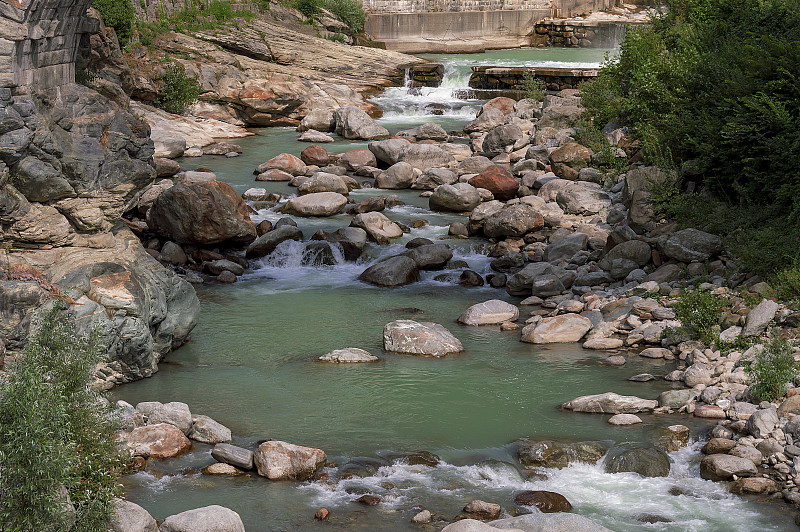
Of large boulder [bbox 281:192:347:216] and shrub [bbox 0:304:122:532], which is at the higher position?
shrub [bbox 0:304:122:532]

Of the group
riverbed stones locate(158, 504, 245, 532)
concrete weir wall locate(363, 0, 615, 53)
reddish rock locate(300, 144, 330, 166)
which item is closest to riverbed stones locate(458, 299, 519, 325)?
riverbed stones locate(158, 504, 245, 532)

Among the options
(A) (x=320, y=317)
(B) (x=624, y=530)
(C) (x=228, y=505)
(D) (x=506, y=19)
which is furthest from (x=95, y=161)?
(D) (x=506, y=19)

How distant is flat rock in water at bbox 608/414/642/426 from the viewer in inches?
365

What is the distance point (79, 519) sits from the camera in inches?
229

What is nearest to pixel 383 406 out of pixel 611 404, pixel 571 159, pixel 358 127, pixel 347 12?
pixel 611 404

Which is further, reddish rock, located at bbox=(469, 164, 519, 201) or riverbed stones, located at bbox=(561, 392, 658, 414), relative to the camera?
reddish rock, located at bbox=(469, 164, 519, 201)

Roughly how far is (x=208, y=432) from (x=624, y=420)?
4.44 meters

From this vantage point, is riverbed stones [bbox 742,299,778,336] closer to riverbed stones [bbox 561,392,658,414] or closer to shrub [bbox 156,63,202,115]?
riverbed stones [bbox 561,392,658,414]

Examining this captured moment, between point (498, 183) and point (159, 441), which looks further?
point (498, 183)

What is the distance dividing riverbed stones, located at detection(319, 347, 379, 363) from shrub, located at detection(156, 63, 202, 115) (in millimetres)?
18148

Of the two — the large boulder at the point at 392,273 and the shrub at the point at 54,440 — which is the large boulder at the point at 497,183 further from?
the shrub at the point at 54,440

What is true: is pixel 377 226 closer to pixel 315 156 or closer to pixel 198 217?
pixel 198 217

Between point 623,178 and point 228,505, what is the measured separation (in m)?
13.3

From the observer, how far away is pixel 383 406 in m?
9.88
